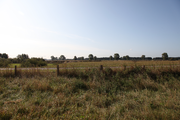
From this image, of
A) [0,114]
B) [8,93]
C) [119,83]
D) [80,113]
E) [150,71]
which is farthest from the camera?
[150,71]

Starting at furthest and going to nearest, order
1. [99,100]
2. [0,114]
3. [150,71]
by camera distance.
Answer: [150,71]
[99,100]
[0,114]

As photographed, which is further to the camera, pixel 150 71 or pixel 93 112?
pixel 150 71

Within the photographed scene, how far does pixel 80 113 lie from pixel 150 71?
28.4 feet

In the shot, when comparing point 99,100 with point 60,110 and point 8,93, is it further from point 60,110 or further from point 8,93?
point 8,93

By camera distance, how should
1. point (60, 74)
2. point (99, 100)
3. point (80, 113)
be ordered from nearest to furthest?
1. point (80, 113)
2. point (99, 100)
3. point (60, 74)

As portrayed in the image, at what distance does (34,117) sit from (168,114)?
16.9ft

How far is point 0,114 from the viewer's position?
Answer: 322cm

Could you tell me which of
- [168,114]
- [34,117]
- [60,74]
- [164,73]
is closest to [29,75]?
[60,74]

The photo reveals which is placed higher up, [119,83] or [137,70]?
[137,70]

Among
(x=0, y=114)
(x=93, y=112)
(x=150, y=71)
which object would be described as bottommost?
(x=93, y=112)

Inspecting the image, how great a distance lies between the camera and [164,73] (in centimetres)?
895

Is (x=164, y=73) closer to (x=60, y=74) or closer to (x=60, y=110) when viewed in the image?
(x=60, y=110)

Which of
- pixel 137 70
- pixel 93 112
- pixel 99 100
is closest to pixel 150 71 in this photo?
pixel 137 70

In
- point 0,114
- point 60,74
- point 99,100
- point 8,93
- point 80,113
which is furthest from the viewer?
point 60,74
